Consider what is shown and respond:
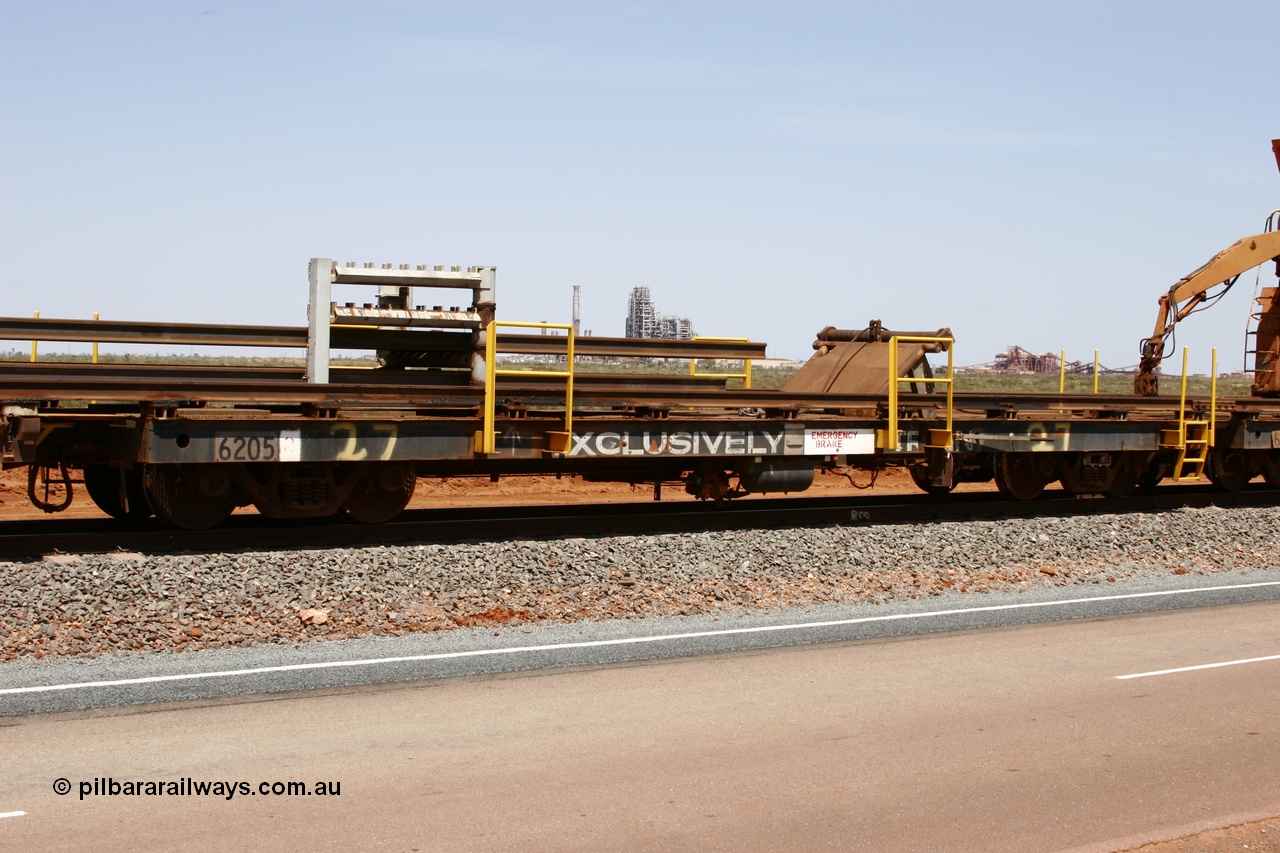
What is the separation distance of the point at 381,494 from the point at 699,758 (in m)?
6.58

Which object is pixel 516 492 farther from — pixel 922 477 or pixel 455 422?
pixel 455 422

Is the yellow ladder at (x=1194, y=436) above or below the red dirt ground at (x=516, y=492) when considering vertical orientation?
above

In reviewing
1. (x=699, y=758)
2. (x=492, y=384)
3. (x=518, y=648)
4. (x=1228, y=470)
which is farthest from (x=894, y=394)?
(x=699, y=758)

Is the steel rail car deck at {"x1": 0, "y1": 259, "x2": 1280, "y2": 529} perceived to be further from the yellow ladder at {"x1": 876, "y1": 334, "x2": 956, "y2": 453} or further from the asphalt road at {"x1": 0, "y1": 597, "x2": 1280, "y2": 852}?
the asphalt road at {"x1": 0, "y1": 597, "x2": 1280, "y2": 852}

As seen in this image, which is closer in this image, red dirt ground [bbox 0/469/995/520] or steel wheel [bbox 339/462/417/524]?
steel wheel [bbox 339/462/417/524]

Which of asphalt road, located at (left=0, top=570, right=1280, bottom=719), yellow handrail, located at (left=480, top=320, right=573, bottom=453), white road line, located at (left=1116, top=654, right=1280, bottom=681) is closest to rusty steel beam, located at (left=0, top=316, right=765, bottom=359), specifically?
yellow handrail, located at (left=480, top=320, right=573, bottom=453)

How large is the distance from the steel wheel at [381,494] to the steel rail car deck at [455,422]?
0.02 metres

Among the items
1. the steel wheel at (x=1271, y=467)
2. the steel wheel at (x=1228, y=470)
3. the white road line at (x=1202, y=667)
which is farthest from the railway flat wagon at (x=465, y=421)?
the white road line at (x=1202, y=667)

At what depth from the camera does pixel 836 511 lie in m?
14.3

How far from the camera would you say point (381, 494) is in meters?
12.3

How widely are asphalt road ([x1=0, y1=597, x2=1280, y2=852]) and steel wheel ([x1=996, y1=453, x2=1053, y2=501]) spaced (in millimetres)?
7391

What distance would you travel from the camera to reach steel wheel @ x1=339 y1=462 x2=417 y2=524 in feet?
39.8

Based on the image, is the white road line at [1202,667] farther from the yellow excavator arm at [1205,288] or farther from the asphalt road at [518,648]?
the yellow excavator arm at [1205,288]

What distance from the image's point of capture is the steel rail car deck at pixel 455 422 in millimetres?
10781
